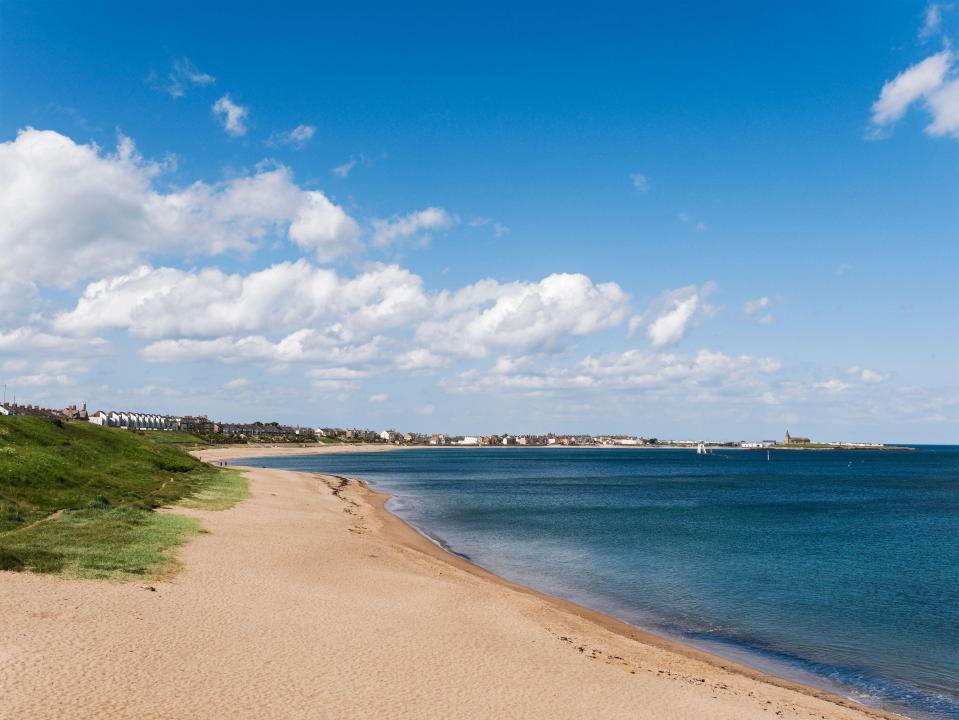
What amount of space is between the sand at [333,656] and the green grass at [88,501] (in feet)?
6.63

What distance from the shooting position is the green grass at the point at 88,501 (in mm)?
23781

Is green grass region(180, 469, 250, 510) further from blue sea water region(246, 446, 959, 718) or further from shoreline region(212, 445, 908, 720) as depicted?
blue sea water region(246, 446, 959, 718)

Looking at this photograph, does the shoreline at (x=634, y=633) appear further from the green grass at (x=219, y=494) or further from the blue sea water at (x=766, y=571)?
the green grass at (x=219, y=494)

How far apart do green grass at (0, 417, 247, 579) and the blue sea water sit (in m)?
17.4

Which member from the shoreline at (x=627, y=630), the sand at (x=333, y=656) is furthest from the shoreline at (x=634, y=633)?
the sand at (x=333, y=656)

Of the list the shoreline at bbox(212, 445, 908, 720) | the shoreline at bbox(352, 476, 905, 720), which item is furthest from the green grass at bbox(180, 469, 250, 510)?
the shoreline at bbox(352, 476, 905, 720)

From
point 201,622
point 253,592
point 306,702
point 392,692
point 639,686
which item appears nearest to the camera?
point 306,702

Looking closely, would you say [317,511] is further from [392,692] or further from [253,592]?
[392,692]

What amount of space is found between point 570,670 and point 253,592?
37.2 feet

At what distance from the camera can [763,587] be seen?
1312 inches

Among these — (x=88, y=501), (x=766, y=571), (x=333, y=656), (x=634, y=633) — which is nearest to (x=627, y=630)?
(x=634, y=633)

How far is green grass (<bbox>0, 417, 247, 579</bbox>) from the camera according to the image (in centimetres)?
2378

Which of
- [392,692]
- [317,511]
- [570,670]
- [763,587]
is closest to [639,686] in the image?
[570,670]

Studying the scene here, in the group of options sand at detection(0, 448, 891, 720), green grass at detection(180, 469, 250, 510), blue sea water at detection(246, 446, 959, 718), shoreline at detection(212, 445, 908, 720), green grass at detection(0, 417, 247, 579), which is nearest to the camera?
sand at detection(0, 448, 891, 720)
